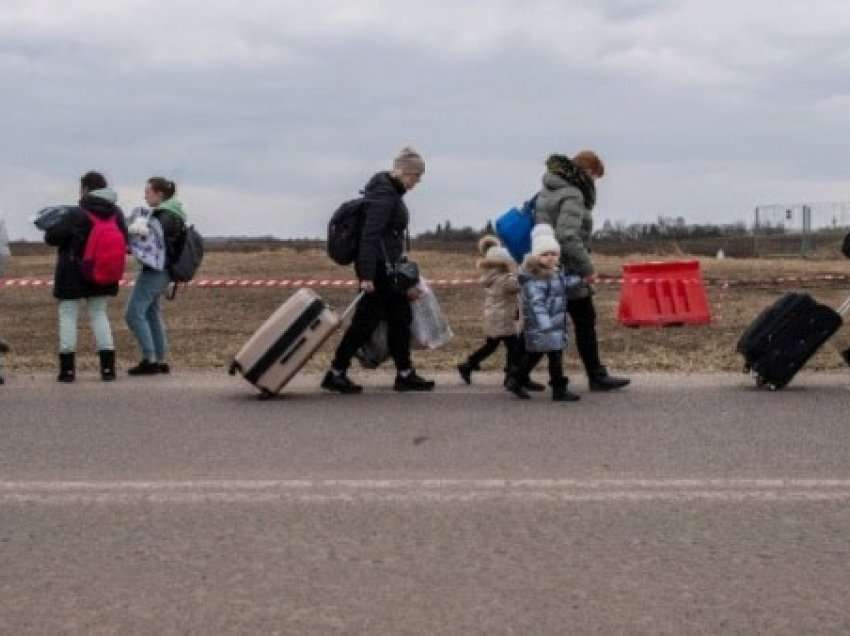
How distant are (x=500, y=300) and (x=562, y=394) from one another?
104cm

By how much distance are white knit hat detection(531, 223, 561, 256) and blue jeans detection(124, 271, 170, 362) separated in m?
3.41

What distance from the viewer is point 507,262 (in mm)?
10109

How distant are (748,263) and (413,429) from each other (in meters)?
31.2

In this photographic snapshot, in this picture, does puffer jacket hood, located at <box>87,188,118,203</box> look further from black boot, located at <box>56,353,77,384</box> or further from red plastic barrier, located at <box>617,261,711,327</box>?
red plastic barrier, located at <box>617,261,711,327</box>

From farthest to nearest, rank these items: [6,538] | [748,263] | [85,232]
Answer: [748,263], [85,232], [6,538]

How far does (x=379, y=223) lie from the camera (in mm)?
9664

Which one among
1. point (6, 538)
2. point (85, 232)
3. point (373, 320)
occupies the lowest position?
point (6, 538)

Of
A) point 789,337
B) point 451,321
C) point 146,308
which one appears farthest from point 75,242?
point 451,321

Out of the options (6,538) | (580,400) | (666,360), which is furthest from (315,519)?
(666,360)

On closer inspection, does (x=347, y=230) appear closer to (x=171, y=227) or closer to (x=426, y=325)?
(x=426, y=325)

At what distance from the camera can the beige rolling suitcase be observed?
960cm

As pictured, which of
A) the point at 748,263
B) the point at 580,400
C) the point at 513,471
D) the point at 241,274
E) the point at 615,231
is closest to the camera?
the point at 513,471

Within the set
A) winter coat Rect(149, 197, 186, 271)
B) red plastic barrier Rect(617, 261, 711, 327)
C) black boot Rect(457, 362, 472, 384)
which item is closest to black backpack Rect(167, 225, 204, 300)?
winter coat Rect(149, 197, 186, 271)

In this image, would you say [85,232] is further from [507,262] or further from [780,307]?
[780,307]
